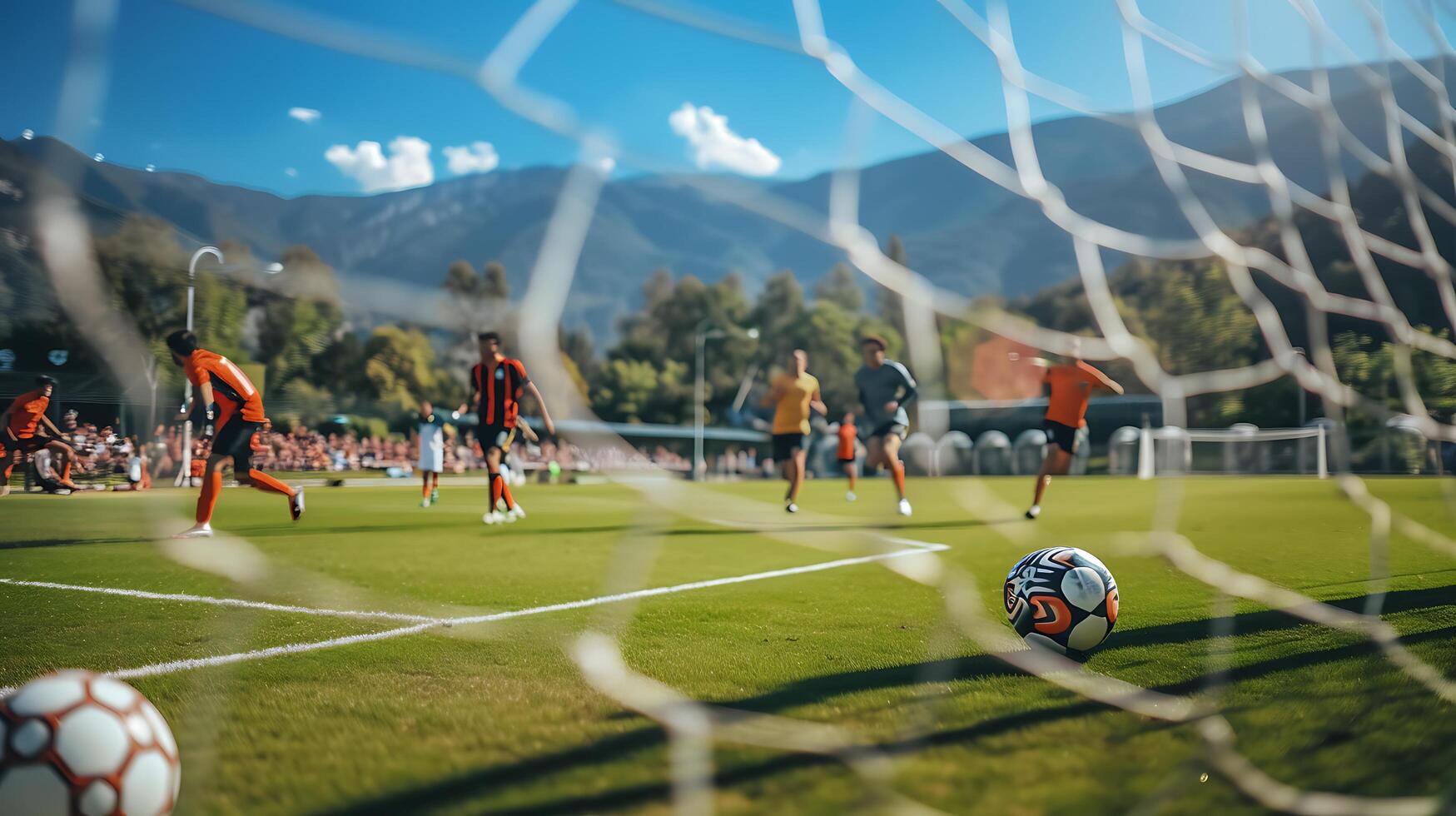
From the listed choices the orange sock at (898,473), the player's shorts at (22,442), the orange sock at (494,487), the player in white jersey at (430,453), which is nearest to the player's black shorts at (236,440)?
the orange sock at (494,487)

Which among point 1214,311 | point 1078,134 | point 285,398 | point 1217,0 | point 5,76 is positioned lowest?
point 285,398

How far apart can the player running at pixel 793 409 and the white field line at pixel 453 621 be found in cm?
370

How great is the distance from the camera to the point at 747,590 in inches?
190

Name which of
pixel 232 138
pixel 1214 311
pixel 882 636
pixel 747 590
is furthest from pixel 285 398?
pixel 1214 311

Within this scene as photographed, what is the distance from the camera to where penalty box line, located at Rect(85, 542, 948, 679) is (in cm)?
300

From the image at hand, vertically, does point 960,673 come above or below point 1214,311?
below

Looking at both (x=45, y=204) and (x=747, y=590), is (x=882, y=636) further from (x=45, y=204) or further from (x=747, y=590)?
(x=45, y=204)

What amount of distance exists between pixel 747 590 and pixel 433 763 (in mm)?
2917

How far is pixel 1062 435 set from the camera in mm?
8477

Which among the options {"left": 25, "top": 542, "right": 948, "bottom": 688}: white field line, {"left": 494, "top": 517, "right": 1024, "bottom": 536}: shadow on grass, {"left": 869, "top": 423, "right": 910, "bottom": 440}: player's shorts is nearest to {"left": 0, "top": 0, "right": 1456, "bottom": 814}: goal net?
{"left": 25, "top": 542, "right": 948, "bottom": 688}: white field line

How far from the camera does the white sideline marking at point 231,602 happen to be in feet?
13.0

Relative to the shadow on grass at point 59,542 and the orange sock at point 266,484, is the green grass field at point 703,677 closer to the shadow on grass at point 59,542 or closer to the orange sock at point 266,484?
the shadow on grass at point 59,542

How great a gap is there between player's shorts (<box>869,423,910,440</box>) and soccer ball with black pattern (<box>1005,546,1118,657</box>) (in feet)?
21.0

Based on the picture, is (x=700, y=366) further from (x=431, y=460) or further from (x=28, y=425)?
Result: (x=28, y=425)
